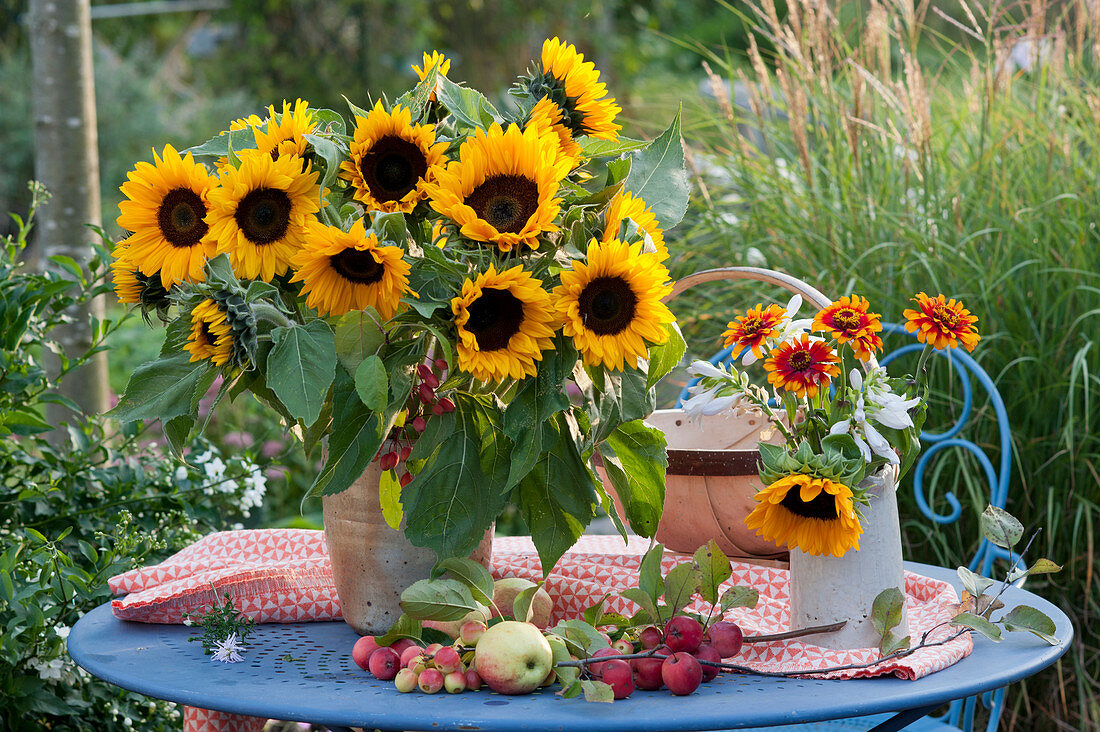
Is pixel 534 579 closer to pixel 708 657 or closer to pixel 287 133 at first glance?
pixel 708 657

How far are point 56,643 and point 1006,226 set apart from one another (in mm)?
2043

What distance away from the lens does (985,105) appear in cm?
254

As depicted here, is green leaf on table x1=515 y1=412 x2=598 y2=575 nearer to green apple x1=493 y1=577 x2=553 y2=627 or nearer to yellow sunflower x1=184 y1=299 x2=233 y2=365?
green apple x1=493 y1=577 x2=553 y2=627

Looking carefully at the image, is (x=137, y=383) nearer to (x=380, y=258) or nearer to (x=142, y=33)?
(x=380, y=258)

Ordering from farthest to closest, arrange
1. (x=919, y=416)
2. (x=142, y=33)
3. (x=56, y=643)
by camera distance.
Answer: (x=142, y=33) < (x=56, y=643) < (x=919, y=416)

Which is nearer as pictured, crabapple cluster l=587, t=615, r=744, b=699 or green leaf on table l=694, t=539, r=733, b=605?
crabapple cluster l=587, t=615, r=744, b=699

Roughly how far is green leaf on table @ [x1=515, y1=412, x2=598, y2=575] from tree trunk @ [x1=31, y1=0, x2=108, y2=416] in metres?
1.35

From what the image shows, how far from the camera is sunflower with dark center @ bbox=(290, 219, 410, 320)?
88 cm

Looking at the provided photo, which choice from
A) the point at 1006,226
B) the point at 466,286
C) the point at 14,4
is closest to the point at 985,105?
Answer: the point at 1006,226

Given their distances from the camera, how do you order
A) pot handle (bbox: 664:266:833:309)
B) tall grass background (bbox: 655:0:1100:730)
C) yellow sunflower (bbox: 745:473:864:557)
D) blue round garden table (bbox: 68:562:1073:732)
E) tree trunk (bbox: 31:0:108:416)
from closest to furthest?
blue round garden table (bbox: 68:562:1073:732) < yellow sunflower (bbox: 745:473:864:557) < pot handle (bbox: 664:266:833:309) < tree trunk (bbox: 31:0:108:416) < tall grass background (bbox: 655:0:1100:730)

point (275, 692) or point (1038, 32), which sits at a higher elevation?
point (1038, 32)

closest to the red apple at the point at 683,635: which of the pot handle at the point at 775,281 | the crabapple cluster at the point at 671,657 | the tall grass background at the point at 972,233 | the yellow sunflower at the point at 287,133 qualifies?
the crabapple cluster at the point at 671,657

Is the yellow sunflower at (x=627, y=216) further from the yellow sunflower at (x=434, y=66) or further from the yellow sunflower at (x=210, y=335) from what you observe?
the yellow sunflower at (x=210, y=335)

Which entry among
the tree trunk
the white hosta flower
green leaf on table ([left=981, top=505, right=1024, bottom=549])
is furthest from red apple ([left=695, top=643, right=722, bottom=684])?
the tree trunk
